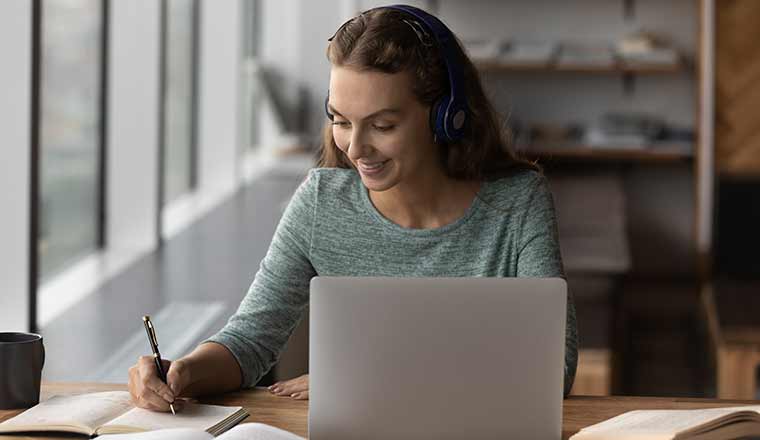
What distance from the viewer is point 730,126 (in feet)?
18.7

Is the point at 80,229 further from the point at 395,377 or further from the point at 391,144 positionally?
the point at 395,377

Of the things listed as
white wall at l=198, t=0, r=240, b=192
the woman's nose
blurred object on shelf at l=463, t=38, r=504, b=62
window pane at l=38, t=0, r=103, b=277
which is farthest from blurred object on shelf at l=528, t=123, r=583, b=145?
the woman's nose

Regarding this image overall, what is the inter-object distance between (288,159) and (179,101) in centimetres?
78

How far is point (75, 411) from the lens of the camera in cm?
161

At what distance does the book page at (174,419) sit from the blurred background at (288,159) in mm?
1077

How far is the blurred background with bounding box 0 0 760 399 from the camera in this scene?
3.24m

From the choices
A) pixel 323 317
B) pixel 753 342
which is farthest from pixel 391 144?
pixel 753 342

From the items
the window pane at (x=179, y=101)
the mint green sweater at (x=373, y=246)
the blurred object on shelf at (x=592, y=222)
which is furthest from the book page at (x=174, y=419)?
the window pane at (x=179, y=101)

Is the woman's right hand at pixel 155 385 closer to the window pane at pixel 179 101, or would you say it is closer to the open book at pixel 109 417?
the open book at pixel 109 417

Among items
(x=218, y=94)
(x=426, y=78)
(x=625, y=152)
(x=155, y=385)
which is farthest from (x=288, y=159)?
(x=155, y=385)

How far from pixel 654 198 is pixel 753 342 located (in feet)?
7.44

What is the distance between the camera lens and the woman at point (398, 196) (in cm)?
180

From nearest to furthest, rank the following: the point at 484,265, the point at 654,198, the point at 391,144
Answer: the point at 391,144 → the point at 484,265 → the point at 654,198

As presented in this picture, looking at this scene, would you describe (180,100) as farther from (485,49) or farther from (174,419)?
(174,419)
